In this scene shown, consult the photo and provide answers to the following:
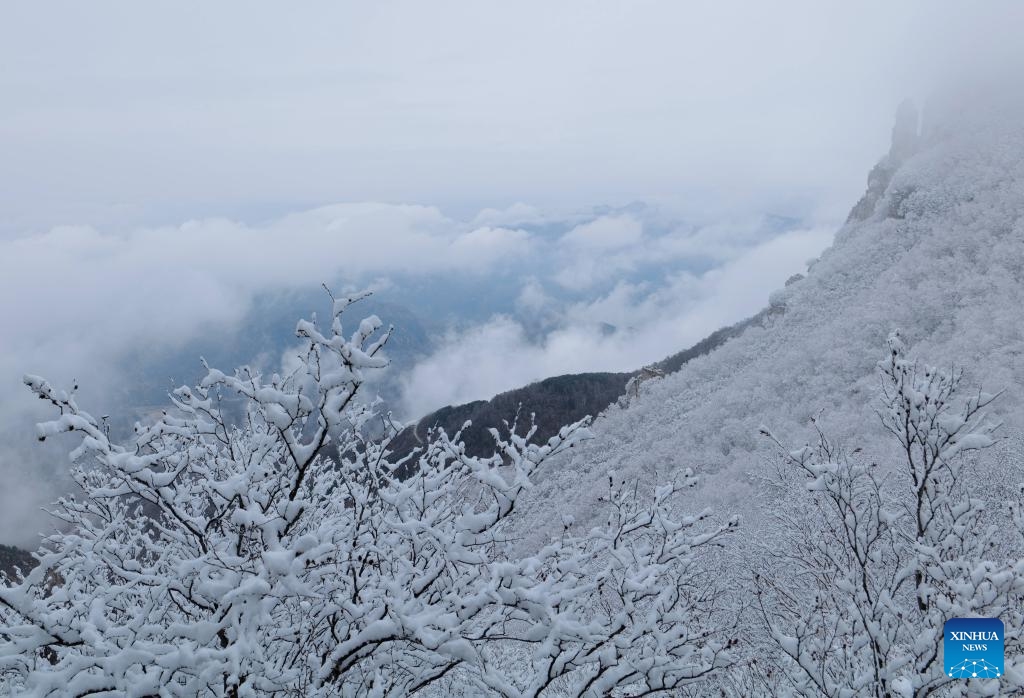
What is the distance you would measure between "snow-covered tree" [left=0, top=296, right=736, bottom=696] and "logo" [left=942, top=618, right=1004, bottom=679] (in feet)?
6.34

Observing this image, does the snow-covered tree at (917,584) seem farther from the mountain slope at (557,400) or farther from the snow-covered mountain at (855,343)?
the mountain slope at (557,400)

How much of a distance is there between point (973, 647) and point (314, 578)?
5.52 m

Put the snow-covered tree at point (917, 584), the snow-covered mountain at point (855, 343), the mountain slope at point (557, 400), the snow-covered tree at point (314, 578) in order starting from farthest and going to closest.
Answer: the mountain slope at point (557, 400) < the snow-covered mountain at point (855, 343) < the snow-covered tree at point (917, 584) < the snow-covered tree at point (314, 578)

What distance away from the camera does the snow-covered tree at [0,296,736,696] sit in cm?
410

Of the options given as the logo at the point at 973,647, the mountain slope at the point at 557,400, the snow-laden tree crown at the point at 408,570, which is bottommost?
the mountain slope at the point at 557,400

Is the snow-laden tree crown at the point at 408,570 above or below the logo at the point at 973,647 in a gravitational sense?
above

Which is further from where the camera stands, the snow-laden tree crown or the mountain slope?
the mountain slope

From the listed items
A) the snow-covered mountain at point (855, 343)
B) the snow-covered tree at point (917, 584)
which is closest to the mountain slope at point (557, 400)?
the snow-covered mountain at point (855, 343)

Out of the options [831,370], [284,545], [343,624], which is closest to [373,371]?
[284,545]

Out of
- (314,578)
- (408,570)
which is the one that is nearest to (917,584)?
(408,570)

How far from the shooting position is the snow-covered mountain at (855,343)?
4331cm

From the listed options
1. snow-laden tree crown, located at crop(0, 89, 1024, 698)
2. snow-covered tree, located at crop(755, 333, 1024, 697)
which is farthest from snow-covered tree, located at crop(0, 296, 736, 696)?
snow-covered tree, located at crop(755, 333, 1024, 697)

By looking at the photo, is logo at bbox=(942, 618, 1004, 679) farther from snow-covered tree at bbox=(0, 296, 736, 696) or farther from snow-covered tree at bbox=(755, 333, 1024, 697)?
snow-covered tree at bbox=(0, 296, 736, 696)

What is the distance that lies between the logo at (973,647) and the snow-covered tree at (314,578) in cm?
193
